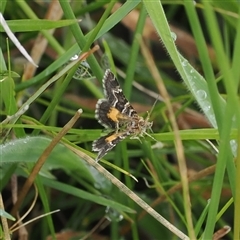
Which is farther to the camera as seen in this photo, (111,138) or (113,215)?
(113,215)

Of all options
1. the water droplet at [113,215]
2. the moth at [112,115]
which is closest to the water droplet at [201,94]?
the moth at [112,115]

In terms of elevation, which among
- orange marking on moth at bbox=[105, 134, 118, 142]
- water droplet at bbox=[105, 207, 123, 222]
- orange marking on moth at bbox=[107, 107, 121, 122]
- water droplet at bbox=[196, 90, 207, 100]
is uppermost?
water droplet at bbox=[196, 90, 207, 100]

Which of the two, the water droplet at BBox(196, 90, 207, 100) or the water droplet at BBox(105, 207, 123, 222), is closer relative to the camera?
the water droplet at BBox(196, 90, 207, 100)

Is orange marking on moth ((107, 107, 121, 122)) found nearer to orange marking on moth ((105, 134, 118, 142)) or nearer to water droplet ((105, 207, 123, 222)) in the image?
orange marking on moth ((105, 134, 118, 142))

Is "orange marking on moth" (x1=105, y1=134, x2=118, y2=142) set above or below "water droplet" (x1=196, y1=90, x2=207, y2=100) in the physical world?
below

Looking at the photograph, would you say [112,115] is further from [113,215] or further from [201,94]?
[113,215]

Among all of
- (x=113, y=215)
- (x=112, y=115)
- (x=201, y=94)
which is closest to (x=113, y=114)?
(x=112, y=115)

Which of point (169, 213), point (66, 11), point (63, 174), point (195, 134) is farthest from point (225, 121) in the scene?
point (63, 174)

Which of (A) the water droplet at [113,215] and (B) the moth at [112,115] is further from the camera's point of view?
(A) the water droplet at [113,215]

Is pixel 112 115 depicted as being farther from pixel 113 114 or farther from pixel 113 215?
pixel 113 215

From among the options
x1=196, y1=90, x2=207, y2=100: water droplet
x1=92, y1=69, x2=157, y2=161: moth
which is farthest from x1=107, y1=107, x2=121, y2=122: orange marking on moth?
x1=196, y1=90, x2=207, y2=100: water droplet

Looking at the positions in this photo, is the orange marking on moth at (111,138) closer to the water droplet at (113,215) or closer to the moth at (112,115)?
the moth at (112,115)

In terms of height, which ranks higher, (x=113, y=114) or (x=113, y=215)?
(x=113, y=114)
